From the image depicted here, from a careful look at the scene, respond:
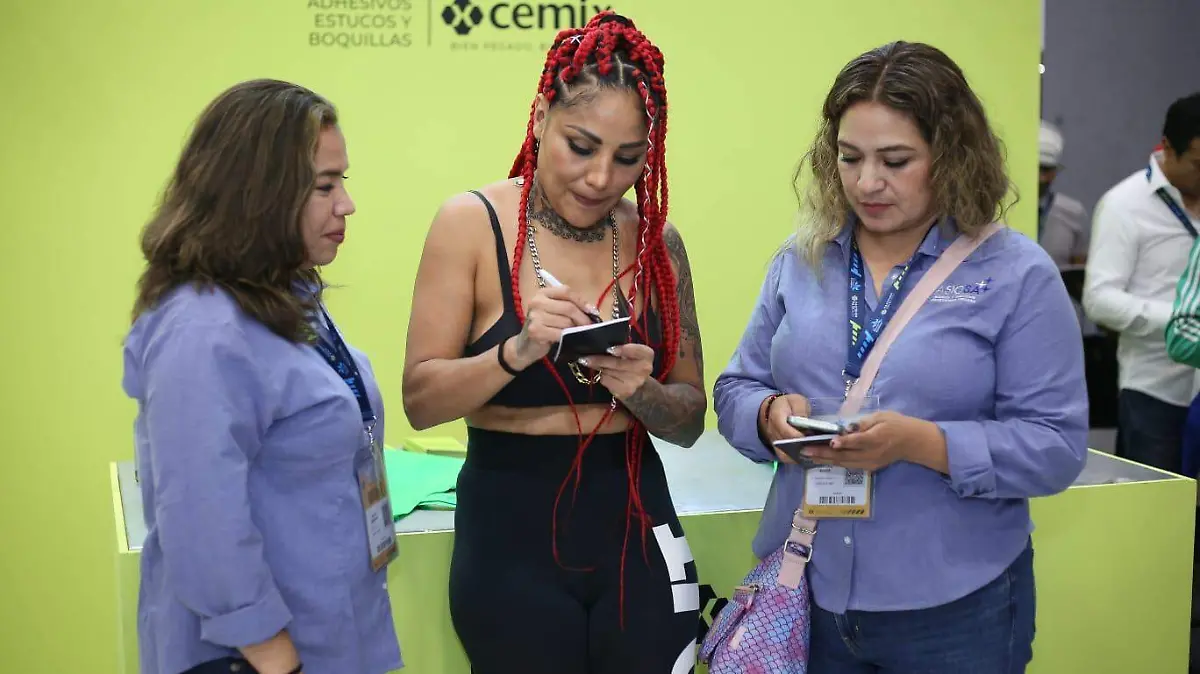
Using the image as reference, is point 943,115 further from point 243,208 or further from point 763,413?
point 243,208

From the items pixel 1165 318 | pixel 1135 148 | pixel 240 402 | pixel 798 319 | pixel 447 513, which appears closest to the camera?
pixel 240 402

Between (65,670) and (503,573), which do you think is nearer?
(503,573)

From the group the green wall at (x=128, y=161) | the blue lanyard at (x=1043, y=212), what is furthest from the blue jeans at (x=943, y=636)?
the blue lanyard at (x=1043, y=212)

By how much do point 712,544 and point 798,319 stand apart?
0.73 m

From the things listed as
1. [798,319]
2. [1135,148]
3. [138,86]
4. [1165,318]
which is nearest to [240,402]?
[798,319]

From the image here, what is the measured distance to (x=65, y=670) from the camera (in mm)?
3771

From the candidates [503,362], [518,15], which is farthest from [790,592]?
[518,15]

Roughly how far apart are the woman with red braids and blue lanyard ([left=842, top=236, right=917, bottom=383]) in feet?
0.92

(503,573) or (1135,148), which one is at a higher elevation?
(1135,148)

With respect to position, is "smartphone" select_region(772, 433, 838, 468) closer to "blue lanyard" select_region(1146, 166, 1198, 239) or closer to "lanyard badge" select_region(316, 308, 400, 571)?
"lanyard badge" select_region(316, 308, 400, 571)

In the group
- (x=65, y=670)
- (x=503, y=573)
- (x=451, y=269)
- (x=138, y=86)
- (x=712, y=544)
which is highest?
(x=138, y=86)

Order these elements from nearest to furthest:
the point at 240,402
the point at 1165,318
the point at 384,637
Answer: the point at 240,402 < the point at 384,637 < the point at 1165,318

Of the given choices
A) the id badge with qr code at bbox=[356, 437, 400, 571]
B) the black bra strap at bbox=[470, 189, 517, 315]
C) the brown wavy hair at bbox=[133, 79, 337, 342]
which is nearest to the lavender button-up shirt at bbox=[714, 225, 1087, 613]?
the black bra strap at bbox=[470, 189, 517, 315]

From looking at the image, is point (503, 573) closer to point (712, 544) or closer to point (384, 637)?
point (384, 637)
